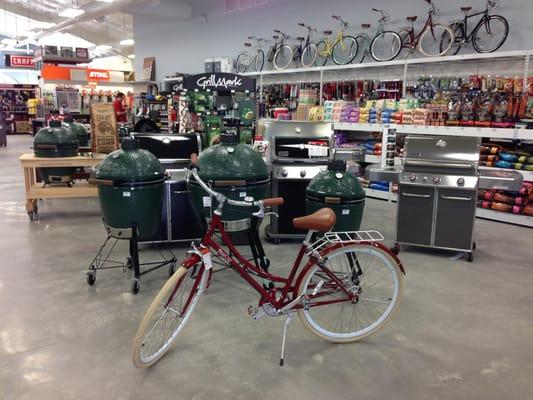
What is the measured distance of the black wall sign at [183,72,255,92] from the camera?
6.27 m

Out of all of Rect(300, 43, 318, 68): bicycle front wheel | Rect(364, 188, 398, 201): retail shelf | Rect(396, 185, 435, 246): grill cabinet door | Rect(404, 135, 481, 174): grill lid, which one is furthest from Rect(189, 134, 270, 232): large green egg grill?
Rect(300, 43, 318, 68): bicycle front wheel

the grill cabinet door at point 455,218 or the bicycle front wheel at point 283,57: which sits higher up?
the bicycle front wheel at point 283,57

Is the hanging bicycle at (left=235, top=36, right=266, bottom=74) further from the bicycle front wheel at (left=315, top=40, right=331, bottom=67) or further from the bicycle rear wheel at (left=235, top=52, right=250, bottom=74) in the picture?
the bicycle front wheel at (left=315, top=40, right=331, bottom=67)

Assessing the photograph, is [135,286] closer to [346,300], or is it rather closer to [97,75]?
[346,300]

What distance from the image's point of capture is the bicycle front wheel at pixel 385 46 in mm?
8312

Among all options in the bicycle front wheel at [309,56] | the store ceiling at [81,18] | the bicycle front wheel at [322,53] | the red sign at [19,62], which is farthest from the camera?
the red sign at [19,62]

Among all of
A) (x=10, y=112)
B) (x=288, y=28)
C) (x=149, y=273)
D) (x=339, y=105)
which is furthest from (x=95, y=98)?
(x=149, y=273)

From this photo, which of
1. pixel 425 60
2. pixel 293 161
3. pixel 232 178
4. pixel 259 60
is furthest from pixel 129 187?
pixel 259 60

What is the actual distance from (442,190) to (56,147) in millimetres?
4861

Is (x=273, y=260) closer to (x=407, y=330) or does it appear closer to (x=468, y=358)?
(x=407, y=330)

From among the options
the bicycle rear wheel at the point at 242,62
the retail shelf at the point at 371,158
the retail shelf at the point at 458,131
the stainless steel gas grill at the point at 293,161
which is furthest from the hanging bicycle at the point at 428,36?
the bicycle rear wheel at the point at 242,62

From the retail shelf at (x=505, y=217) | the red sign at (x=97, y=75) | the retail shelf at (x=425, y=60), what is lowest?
the retail shelf at (x=505, y=217)

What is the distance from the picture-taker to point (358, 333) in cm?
303

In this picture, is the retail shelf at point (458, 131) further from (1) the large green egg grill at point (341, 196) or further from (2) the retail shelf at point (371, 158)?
(1) the large green egg grill at point (341, 196)
